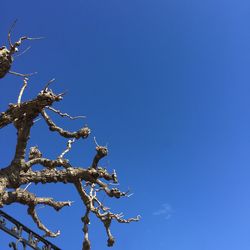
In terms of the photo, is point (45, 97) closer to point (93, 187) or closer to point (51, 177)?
point (51, 177)

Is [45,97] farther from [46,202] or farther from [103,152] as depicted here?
[46,202]

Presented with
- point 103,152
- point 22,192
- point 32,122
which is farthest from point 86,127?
point 22,192

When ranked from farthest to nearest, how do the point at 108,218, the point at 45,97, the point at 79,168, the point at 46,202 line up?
the point at 108,218 < the point at 46,202 < the point at 79,168 < the point at 45,97

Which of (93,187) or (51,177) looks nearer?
(51,177)

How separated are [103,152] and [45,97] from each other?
6.67ft

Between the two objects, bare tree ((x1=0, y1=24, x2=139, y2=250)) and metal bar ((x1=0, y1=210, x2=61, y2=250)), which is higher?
bare tree ((x1=0, y1=24, x2=139, y2=250))

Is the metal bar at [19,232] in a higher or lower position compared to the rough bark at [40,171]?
lower

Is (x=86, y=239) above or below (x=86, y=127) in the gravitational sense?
below

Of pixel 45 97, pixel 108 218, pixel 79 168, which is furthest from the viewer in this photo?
pixel 108 218

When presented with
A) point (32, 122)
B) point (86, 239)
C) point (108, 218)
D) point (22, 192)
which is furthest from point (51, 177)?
point (108, 218)

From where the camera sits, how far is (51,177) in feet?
31.2

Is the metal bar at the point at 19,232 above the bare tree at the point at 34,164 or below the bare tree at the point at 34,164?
below

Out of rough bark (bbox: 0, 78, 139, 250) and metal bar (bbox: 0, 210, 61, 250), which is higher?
rough bark (bbox: 0, 78, 139, 250)

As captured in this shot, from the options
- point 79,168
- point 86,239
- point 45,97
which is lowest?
point 86,239
